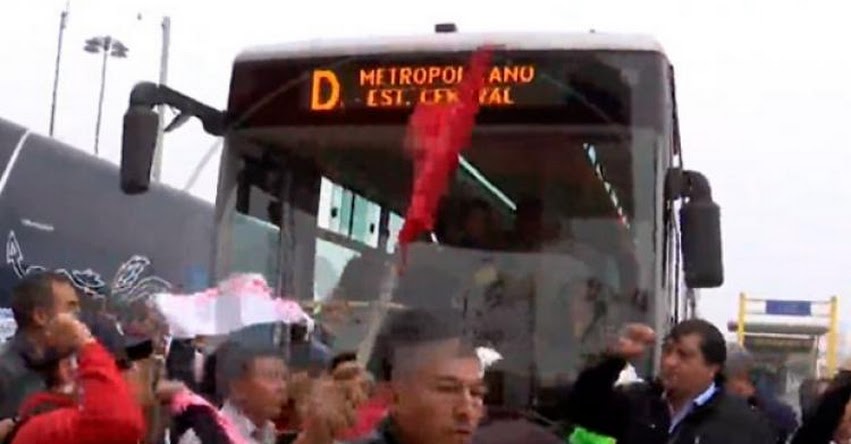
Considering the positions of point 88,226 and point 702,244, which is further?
point 88,226

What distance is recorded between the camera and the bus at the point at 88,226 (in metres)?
10.9

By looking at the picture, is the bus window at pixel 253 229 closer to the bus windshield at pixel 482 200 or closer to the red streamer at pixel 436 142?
the bus windshield at pixel 482 200

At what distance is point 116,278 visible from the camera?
12891mm

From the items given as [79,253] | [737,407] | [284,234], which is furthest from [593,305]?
[79,253]

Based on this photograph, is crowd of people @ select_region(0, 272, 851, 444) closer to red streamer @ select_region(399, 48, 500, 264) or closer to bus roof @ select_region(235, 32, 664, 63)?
red streamer @ select_region(399, 48, 500, 264)

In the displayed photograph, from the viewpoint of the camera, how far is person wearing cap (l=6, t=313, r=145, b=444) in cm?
342


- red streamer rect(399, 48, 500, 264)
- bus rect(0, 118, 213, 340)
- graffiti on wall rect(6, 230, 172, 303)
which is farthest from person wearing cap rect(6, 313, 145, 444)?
graffiti on wall rect(6, 230, 172, 303)

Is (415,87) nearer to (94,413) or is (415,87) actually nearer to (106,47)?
(94,413)

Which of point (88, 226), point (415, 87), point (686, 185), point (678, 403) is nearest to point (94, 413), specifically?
point (678, 403)

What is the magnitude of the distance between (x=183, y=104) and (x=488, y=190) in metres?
1.68

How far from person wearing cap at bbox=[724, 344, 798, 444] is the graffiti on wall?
12.8ft

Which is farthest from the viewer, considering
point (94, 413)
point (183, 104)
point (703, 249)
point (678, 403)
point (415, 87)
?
point (183, 104)

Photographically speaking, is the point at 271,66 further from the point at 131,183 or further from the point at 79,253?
the point at 79,253

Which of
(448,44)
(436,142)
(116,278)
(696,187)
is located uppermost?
(448,44)
